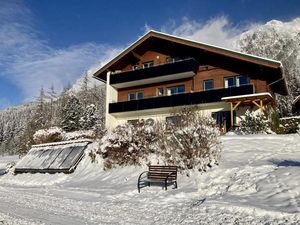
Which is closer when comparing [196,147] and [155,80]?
[196,147]

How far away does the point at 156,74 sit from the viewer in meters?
31.9

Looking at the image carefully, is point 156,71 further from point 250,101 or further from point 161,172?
point 161,172

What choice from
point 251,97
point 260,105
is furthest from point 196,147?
point 260,105

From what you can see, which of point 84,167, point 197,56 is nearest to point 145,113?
point 197,56

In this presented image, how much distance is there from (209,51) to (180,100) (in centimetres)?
482

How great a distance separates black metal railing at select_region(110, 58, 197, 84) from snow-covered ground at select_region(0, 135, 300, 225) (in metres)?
14.6

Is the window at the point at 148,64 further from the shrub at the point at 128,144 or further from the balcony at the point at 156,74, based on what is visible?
the shrub at the point at 128,144

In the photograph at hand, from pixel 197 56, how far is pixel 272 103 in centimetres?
766

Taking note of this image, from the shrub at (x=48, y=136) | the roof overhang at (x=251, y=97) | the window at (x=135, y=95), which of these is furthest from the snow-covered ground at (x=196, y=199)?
the window at (x=135, y=95)

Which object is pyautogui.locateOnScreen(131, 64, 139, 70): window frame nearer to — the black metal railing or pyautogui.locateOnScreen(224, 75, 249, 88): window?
the black metal railing

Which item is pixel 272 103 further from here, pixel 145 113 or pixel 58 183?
pixel 58 183

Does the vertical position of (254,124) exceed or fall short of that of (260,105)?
it falls short

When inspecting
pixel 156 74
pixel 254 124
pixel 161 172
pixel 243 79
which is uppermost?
pixel 156 74

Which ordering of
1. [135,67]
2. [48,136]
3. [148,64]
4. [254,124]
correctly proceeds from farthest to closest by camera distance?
[135,67]
[148,64]
[48,136]
[254,124]
